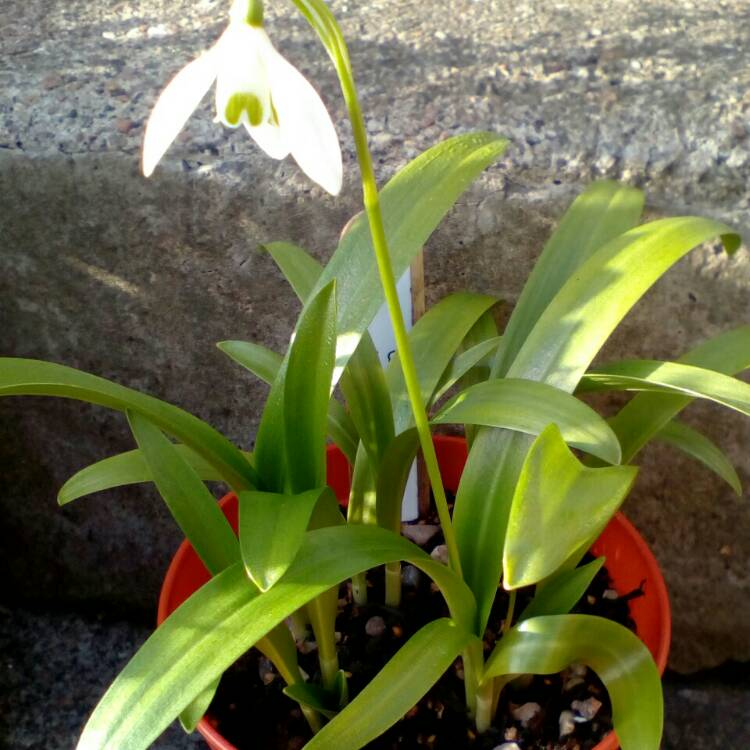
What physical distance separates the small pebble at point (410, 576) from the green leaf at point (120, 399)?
27cm

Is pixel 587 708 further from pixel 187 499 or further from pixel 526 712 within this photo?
pixel 187 499

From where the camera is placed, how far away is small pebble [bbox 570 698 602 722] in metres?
0.75

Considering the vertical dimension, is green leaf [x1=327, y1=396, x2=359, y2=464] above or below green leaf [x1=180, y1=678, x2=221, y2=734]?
above

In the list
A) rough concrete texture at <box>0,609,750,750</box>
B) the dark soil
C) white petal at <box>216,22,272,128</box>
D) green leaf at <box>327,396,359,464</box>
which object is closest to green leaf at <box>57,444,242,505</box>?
green leaf at <box>327,396,359,464</box>

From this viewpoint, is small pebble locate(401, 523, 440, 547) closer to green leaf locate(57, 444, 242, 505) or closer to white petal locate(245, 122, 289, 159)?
green leaf locate(57, 444, 242, 505)

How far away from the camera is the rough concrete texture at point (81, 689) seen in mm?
1092

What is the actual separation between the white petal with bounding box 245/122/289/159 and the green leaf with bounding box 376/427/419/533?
243 millimetres

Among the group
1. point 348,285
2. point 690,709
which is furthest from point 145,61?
point 690,709

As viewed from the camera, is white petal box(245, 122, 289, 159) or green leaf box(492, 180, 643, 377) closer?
white petal box(245, 122, 289, 159)

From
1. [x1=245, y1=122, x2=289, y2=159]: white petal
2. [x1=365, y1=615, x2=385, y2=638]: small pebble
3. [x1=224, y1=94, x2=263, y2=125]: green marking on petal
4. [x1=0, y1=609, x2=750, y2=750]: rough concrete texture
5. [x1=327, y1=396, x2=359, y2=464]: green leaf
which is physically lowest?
[x1=0, y1=609, x2=750, y2=750]: rough concrete texture

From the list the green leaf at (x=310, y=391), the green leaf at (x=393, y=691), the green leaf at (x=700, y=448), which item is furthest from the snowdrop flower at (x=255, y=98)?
the green leaf at (x=700, y=448)

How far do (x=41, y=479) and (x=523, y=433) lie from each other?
2.35ft

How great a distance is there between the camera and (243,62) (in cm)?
46

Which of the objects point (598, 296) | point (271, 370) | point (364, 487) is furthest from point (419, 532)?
point (598, 296)
